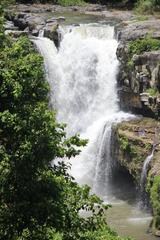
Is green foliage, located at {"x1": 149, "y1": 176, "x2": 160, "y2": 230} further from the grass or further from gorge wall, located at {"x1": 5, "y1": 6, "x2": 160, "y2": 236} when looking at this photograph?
the grass

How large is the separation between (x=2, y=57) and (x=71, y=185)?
373 cm

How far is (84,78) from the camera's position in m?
32.8

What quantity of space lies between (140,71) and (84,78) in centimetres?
438

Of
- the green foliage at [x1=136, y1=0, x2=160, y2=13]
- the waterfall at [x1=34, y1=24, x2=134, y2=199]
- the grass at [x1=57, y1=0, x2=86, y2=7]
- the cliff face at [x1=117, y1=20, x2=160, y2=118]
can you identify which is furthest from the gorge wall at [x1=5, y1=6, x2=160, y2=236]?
the grass at [x1=57, y1=0, x2=86, y2=7]

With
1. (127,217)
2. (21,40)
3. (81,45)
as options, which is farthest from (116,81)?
(21,40)

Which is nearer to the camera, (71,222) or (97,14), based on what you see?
(71,222)

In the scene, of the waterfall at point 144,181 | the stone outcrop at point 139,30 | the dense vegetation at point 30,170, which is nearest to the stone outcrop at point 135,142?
the waterfall at point 144,181

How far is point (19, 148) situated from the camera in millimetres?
13109

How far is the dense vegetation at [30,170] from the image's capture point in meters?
13.0

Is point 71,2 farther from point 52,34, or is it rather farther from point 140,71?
point 140,71

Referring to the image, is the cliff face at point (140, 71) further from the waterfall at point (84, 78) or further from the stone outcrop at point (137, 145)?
the stone outcrop at point (137, 145)

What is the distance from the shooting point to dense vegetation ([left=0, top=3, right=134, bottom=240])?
13047 mm

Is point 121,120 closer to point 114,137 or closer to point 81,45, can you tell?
point 114,137

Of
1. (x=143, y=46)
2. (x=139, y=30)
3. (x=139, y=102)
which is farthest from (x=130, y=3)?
(x=139, y=102)
